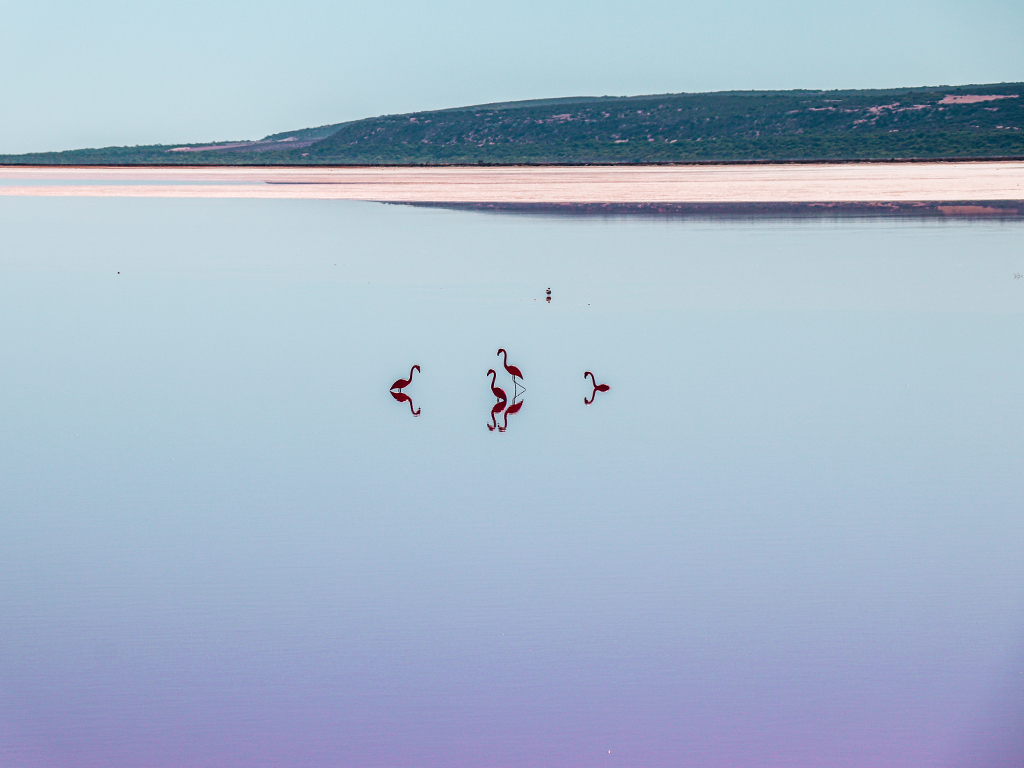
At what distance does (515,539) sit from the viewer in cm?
587

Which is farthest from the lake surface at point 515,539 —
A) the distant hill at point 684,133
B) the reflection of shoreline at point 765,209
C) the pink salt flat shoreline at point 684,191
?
the distant hill at point 684,133

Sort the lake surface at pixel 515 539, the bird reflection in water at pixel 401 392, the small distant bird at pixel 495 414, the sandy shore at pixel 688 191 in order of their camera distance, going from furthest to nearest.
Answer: the sandy shore at pixel 688 191 < the bird reflection in water at pixel 401 392 < the small distant bird at pixel 495 414 < the lake surface at pixel 515 539

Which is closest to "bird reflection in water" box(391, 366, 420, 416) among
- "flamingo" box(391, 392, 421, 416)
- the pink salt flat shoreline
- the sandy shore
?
"flamingo" box(391, 392, 421, 416)

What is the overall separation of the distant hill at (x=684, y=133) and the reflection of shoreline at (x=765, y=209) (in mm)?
64745

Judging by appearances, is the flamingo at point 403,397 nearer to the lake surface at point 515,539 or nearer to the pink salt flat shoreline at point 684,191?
the lake surface at point 515,539

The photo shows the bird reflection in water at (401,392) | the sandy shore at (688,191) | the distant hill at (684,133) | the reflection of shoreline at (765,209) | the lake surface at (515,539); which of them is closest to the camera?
the lake surface at (515,539)

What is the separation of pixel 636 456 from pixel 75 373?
6049 mm

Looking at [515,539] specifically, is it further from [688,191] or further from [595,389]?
[688,191]

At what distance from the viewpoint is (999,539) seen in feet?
19.2

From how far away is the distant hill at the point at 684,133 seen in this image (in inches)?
4321

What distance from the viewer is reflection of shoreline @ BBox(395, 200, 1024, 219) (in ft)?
97.9

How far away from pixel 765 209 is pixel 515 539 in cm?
2866

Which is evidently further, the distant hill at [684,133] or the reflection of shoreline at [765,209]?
the distant hill at [684,133]

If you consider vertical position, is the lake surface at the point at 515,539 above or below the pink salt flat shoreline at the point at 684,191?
above
